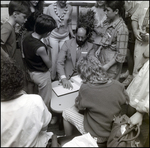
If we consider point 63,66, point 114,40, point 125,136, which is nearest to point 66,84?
point 63,66

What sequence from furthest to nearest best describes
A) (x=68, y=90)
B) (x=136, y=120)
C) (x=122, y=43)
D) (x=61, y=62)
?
(x=61, y=62) < (x=68, y=90) < (x=122, y=43) < (x=136, y=120)

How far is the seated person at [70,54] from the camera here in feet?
4.20

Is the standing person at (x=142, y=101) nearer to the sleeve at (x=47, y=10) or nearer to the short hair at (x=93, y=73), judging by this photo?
the short hair at (x=93, y=73)

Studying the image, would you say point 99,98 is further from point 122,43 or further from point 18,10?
point 18,10

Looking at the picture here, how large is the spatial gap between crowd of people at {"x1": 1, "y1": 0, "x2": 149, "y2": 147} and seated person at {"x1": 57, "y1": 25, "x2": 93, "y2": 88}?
7 cm

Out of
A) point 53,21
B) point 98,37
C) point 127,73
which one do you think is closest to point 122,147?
point 127,73

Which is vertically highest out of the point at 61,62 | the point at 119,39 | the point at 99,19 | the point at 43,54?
the point at 99,19

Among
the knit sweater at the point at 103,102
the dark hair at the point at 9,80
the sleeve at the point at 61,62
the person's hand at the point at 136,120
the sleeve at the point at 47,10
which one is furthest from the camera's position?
the sleeve at the point at 61,62

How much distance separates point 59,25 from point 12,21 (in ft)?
1.02

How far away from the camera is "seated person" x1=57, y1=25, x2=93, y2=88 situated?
4.20 feet

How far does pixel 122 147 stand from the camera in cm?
82

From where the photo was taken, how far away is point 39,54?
3.52ft

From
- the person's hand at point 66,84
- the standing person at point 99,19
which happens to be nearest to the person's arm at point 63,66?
the person's hand at point 66,84

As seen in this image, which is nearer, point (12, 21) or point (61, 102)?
point (12, 21)
